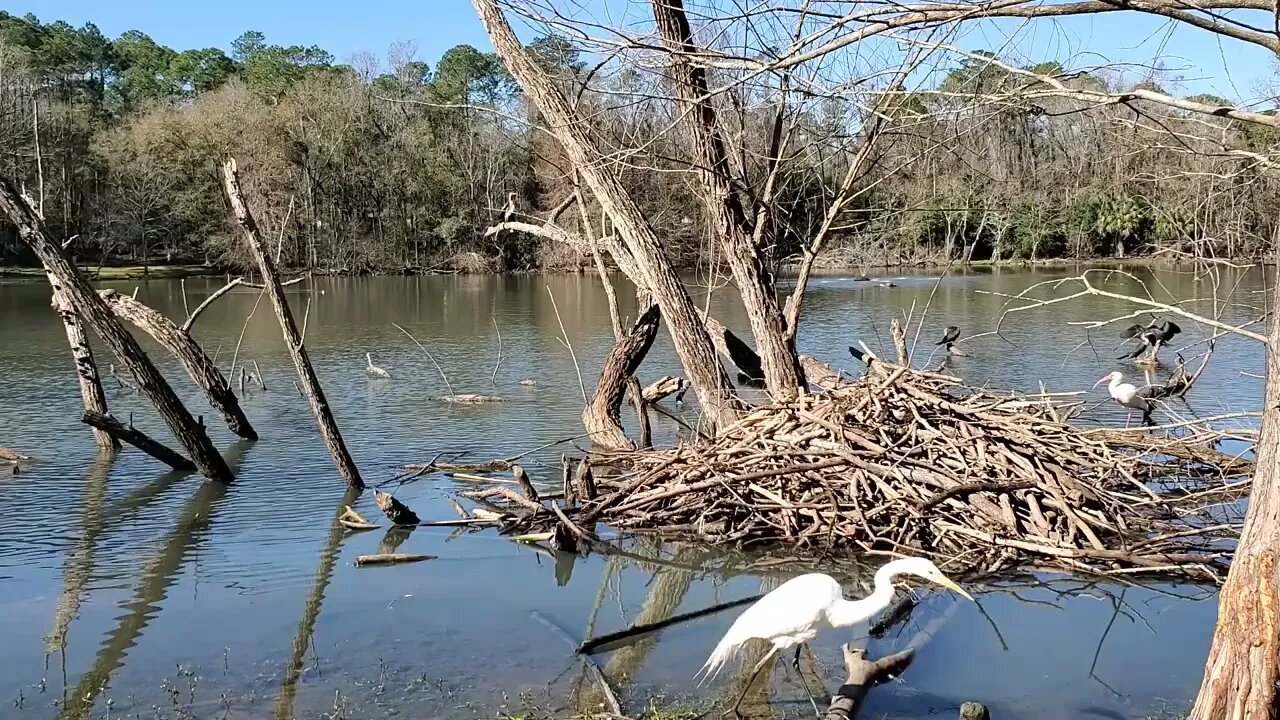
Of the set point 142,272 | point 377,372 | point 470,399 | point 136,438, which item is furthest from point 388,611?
point 142,272

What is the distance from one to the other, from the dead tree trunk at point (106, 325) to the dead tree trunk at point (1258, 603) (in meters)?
8.38

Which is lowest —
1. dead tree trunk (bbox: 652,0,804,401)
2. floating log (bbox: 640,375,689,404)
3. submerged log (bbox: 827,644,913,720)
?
submerged log (bbox: 827,644,913,720)

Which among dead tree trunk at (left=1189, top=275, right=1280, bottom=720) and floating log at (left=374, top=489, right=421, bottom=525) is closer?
dead tree trunk at (left=1189, top=275, right=1280, bottom=720)

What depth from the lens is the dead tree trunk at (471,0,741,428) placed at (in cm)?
973

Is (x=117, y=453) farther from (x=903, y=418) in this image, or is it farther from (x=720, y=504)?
(x=903, y=418)

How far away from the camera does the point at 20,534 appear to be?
8.66 metres

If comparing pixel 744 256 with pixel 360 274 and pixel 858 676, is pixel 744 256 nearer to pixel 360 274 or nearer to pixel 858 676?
pixel 858 676

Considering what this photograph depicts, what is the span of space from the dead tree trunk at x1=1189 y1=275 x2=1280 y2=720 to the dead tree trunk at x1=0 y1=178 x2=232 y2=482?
8.38 meters

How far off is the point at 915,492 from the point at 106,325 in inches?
265

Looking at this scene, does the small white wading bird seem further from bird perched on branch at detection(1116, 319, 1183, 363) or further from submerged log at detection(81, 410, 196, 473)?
bird perched on branch at detection(1116, 319, 1183, 363)

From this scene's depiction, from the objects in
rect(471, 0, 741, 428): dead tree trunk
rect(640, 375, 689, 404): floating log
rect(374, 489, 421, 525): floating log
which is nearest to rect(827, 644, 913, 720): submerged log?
rect(374, 489, 421, 525): floating log

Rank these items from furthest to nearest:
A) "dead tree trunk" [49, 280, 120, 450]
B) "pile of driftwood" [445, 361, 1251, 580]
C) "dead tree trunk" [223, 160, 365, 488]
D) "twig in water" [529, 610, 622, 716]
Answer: "dead tree trunk" [49, 280, 120, 450] → "dead tree trunk" [223, 160, 365, 488] → "pile of driftwood" [445, 361, 1251, 580] → "twig in water" [529, 610, 622, 716]

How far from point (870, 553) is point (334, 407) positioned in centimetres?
937

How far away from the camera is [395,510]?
27.3ft
